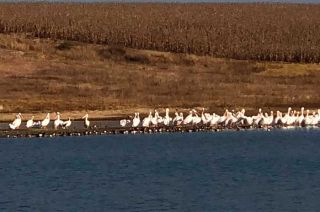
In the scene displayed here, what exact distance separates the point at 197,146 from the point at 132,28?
5028 cm

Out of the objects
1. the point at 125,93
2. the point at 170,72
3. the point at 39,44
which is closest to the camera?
the point at 125,93

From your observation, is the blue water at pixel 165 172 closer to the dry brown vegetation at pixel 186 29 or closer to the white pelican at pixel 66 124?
the white pelican at pixel 66 124

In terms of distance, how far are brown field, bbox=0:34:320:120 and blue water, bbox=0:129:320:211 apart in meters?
11.8

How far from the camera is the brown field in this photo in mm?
65125

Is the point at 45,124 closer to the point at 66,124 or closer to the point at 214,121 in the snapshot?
the point at 66,124

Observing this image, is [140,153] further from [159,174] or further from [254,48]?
[254,48]

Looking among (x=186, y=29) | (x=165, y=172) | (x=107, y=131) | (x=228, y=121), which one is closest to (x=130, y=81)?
(x=228, y=121)

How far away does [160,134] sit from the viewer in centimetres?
5056

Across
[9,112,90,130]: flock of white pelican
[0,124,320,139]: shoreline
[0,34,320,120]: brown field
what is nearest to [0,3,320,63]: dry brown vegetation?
[0,34,320,120]: brown field

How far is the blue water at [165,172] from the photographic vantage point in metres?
32.9

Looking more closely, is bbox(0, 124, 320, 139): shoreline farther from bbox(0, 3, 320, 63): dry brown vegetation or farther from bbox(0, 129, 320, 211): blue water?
bbox(0, 3, 320, 63): dry brown vegetation

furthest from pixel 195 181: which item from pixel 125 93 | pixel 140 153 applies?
pixel 125 93

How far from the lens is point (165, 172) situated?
39.7 m

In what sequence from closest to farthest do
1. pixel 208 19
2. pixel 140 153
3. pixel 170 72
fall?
pixel 140 153 < pixel 170 72 < pixel 208 19
